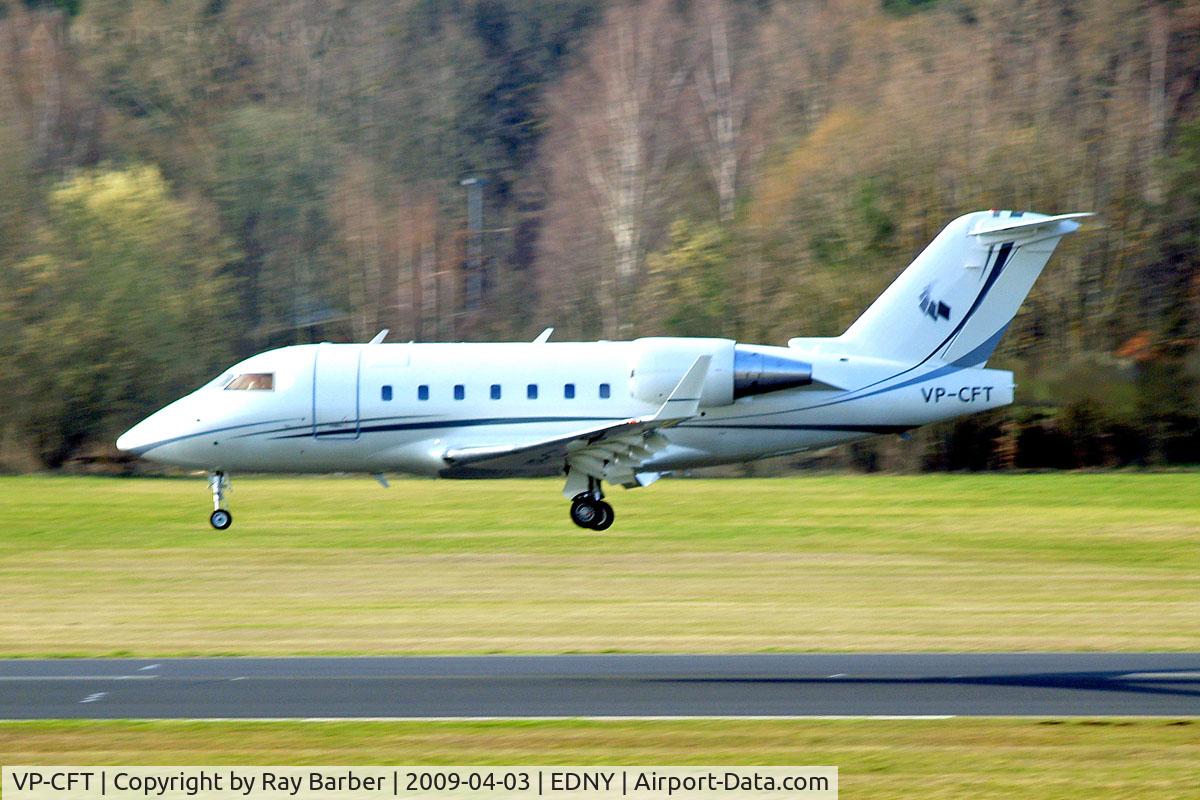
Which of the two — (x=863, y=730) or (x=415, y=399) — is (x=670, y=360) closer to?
(x=415, y=399)

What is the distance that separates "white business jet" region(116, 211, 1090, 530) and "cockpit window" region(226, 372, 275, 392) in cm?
2

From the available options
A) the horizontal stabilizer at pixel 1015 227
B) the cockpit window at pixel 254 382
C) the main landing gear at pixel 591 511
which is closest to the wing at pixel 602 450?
the main landing gear at pixel 591 511

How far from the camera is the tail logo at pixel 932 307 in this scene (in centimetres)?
2395

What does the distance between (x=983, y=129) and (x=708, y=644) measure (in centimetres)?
2666

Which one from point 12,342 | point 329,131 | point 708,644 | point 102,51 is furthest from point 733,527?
point 102,51

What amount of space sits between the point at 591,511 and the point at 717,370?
3.20 meters

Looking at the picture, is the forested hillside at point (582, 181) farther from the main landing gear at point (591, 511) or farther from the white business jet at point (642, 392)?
the main landing gear at point (591, 511)

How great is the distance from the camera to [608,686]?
14641mm

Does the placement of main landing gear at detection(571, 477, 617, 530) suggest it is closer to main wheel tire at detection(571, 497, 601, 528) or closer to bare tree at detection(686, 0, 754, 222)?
main wheel tire at detection(571, 497, 601, 528)

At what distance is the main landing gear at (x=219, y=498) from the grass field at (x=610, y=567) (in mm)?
494

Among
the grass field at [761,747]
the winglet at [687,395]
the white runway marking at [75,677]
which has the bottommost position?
the grass field at [761,747]

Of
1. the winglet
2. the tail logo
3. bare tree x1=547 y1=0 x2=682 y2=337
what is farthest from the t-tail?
bare tree x1=547 y1=0 x2=682 y2=337

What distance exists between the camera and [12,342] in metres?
40.8

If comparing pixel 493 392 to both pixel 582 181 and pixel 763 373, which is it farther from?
pixel 582 181
